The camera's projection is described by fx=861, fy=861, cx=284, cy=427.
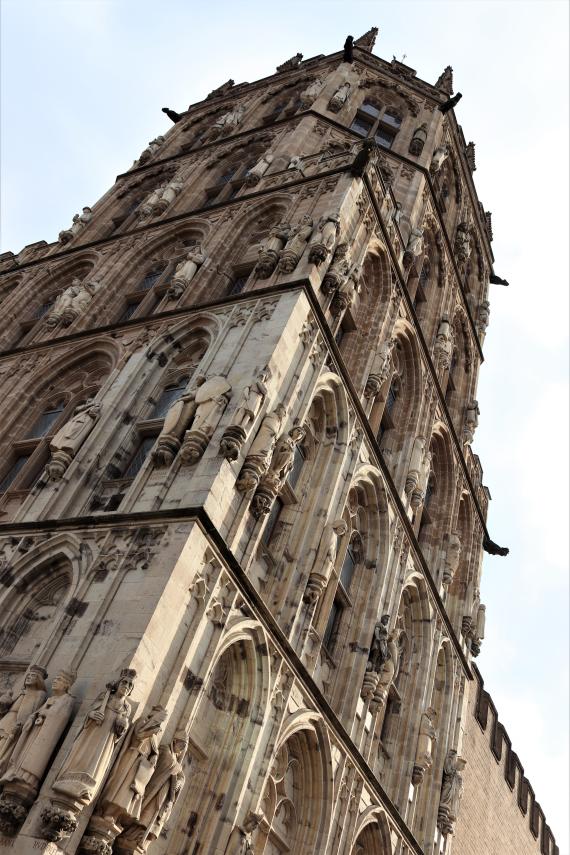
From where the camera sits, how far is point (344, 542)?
16.5m

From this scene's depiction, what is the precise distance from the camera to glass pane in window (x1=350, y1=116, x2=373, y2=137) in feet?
90.3

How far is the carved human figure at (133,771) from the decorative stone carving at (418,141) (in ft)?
73.0

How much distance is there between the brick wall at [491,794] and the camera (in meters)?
23.7

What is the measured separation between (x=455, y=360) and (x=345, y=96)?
30.5 ft

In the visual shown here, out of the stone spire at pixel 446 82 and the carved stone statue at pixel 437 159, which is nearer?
the carved stone statue at pixel 437 159

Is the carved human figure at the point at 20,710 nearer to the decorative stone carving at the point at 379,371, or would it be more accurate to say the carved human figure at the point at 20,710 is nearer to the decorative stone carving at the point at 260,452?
the decorative stone carving at the point at 260,452

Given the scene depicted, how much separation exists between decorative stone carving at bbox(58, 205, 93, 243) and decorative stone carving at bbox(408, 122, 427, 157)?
10.4 m

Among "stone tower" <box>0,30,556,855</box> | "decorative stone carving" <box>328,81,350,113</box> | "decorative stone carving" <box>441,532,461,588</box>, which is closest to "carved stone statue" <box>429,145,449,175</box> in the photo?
"stone tower" <box>0,30,556,855</box>

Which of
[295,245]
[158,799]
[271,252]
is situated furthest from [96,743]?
[295,245]

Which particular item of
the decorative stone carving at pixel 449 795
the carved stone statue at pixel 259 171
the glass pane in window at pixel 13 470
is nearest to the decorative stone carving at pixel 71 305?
the glass pane in window at pixel 13 470

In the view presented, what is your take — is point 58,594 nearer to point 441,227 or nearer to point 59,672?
point 59,672

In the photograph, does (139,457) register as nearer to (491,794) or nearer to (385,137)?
(491,794)

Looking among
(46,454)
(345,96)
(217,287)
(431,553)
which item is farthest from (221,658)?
(345,96)

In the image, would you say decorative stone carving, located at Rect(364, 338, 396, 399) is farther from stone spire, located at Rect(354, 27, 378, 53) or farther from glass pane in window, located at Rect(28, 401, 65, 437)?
stone spire, located at Rect(354, 27, 378, 53)
